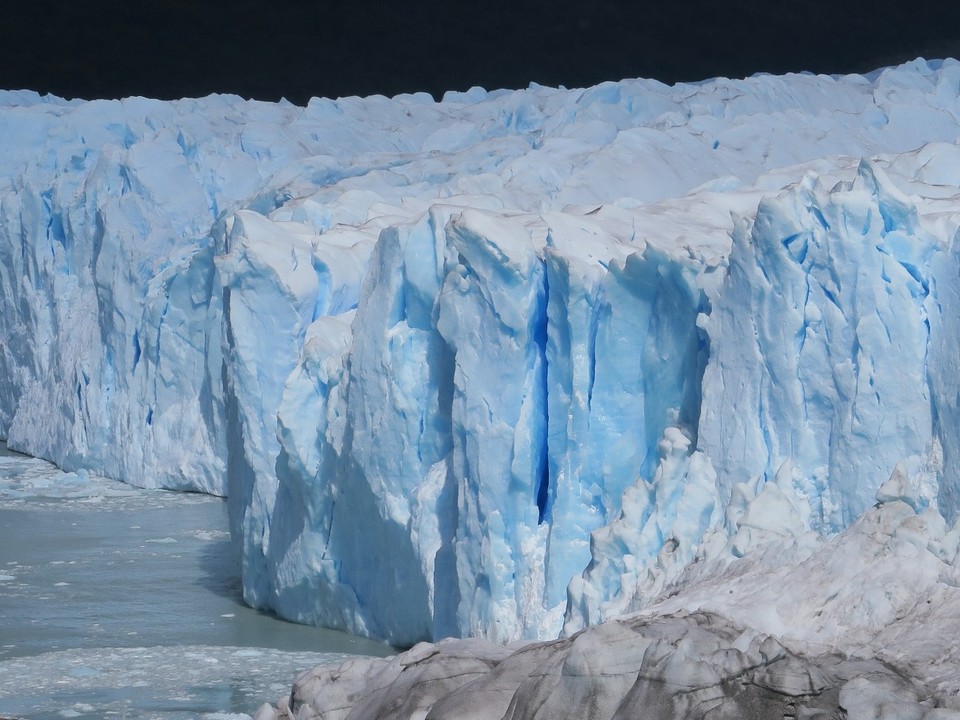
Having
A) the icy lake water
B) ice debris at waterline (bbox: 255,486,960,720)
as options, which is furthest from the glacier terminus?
the icy lake water

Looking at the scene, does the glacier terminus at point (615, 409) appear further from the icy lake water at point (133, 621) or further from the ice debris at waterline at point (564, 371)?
the icy lake water at point (133, 621)

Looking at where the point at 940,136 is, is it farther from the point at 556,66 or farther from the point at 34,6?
the point at 34,6

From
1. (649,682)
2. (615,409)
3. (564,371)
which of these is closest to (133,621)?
(564,371)

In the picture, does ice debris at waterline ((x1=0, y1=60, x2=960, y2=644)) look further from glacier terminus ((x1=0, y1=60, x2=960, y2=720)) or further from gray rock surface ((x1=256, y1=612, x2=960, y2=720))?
gray rock surface ((x1=256, y1=612, x2=960, y2=720))

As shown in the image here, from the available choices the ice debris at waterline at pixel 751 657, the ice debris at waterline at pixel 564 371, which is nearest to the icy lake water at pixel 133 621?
the ice debris at waterline at pixel 564 371

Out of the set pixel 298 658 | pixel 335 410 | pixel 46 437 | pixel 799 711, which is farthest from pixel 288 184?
pixel 799 711

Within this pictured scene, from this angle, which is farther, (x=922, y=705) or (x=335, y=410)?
(x=335, y=410)
